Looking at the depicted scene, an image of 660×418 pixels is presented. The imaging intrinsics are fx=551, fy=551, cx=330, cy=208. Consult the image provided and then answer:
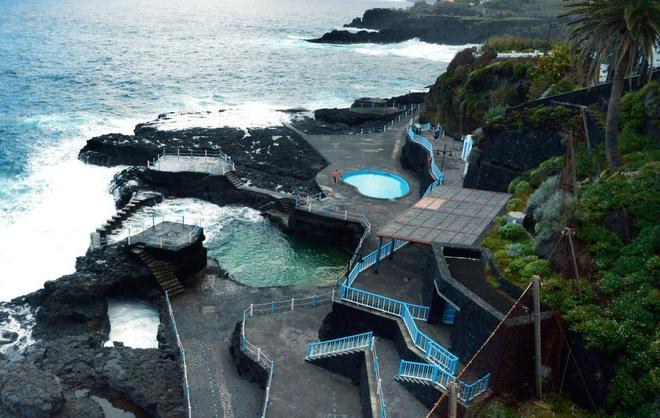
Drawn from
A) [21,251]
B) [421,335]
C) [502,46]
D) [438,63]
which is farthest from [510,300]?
[438,63]

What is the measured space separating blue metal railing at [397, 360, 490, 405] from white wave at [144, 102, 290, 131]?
152 ft

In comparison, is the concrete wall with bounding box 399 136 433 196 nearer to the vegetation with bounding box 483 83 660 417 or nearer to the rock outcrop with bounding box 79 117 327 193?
the rock outcrop with bounding box 79 117 327 193

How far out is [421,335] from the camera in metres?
19.2

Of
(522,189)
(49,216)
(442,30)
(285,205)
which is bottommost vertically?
(49,216)

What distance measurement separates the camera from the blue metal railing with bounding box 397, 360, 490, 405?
1563 centimetres

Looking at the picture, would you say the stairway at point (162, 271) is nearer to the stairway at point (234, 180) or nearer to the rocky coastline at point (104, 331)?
the rocky coastline at point (104, 331)

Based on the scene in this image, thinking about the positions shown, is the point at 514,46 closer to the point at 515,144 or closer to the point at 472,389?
the point at 515,144

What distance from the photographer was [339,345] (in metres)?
21.7

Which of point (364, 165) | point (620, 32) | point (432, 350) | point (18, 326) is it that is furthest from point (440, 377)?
point (364, 165)

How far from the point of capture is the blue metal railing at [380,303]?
2127 cm

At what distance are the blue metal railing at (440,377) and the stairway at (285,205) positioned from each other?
22697 mm

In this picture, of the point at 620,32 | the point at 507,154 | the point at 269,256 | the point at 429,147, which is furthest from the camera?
the point at 429,147

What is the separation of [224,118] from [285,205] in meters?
29.9

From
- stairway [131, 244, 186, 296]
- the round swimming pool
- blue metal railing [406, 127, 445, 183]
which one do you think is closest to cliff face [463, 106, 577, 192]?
blue metal railing [406, 127, 445, 183]
